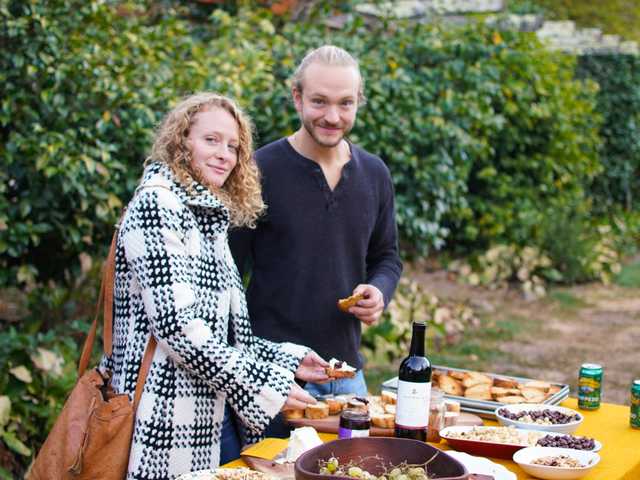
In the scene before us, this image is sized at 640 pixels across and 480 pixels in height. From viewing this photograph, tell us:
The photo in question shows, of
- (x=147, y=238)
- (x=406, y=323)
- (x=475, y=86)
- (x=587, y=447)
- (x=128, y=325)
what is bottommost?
(x=406, y=323)

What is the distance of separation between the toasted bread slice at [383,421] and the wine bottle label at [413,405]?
183 millimetres

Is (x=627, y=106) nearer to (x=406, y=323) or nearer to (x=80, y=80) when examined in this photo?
(x=406, y=323)

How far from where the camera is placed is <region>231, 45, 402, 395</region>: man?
3.30 metres

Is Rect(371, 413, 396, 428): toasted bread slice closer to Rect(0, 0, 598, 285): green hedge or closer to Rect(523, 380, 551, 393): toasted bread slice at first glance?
Rect(523, 380, 551, 393): toasted bread slice

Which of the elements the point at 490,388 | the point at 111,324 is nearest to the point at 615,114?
the point at 490,388

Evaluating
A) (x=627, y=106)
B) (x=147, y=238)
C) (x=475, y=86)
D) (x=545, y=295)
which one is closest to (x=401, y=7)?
(x=475, y=86)

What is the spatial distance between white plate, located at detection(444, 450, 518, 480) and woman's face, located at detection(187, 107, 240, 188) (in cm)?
114

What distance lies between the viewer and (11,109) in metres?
4.73

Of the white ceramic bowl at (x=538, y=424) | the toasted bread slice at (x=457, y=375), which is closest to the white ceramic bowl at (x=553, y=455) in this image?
the white ceramic bowl at (x=538, y=424)

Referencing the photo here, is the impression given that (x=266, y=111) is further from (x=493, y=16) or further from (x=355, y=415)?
(x=355, y=415)

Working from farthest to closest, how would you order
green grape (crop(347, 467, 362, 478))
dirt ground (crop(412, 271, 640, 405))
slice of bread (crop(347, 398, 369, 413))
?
dirt ground (crop(412, 271, 640, 405))
slice of bread (crop(347, 398, 369, 413))
green grape (crop(347, 467, 362, 478))

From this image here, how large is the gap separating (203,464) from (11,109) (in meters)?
2.68

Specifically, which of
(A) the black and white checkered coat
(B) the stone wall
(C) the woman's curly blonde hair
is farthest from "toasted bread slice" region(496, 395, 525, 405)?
(B) the stone wall

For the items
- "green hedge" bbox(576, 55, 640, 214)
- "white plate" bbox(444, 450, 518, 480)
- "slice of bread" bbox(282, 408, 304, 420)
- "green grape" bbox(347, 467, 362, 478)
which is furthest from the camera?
"green hedge" bbox(576, 55, 640, 214)
